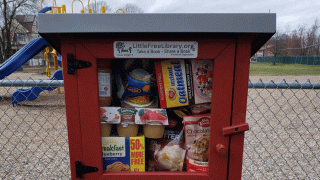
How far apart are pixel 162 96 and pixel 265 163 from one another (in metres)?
2.46

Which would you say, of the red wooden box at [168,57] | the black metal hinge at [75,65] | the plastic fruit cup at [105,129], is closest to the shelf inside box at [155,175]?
the red wooden box at [168,57]

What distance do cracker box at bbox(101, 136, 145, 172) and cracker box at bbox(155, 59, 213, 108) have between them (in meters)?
0.28

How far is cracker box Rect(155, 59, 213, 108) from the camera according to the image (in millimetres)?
1194

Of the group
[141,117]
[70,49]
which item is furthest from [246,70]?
[70,49]

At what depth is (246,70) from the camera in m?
1.05

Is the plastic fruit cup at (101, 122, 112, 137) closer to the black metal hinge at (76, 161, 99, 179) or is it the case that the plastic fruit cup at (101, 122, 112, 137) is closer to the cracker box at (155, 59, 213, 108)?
the black metal hinge at (76, 161, 99, 179)

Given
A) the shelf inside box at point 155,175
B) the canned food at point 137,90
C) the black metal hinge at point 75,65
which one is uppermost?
the black metal hinge at point 75,65

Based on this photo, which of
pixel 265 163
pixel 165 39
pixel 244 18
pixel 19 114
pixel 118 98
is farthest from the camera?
pixel 19 114

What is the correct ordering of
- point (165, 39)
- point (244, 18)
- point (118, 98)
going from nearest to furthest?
point (244, 18) < point (165, 39) < point (118, 98)

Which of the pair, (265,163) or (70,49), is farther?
(265,163)

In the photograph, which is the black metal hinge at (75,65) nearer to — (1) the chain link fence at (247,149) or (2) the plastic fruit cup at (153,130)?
(2) the plastic fruit cup at (153,130)

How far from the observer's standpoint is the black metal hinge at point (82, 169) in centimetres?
115

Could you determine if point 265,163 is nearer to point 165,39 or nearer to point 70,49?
point 165,39

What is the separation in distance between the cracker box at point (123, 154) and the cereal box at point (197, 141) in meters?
0.27
